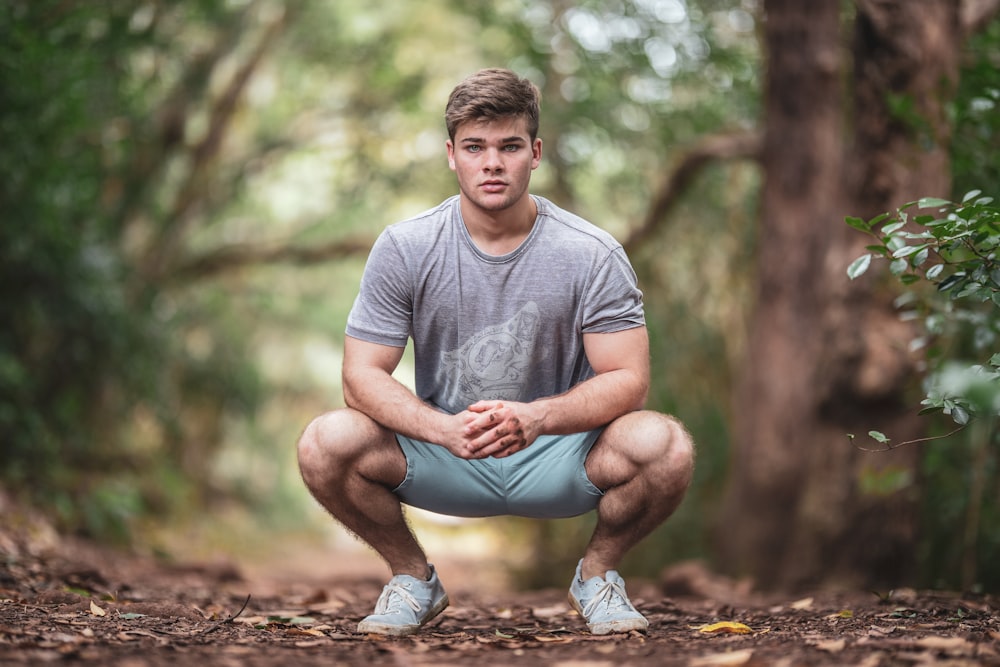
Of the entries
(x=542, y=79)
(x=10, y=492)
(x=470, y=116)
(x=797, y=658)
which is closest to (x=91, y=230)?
(x=10, y=492)

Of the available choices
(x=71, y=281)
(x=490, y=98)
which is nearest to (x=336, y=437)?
(x=490, y=98)

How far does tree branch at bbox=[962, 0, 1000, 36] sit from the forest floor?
309cm

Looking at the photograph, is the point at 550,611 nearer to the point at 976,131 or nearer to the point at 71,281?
the point at 976,131

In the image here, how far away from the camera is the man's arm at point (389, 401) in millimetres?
3041

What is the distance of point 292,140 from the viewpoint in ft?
40.4

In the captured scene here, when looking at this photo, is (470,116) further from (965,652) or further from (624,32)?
(624,32)

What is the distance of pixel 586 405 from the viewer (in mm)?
3158

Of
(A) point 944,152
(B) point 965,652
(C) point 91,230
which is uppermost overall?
(C) point 91,230

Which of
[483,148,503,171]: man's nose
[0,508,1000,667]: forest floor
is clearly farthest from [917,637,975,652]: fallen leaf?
[483,148,503,171]: man's nose

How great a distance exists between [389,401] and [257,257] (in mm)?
9771

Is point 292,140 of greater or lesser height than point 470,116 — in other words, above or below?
above

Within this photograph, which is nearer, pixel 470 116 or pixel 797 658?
pixel 797 658

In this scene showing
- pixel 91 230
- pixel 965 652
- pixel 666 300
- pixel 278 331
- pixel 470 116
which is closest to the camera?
pixel 965 652

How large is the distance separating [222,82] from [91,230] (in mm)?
4558
